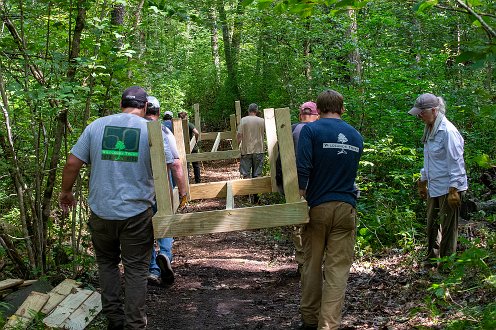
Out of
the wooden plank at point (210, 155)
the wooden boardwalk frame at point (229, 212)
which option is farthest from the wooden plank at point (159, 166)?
the wooden plank at point (210, 155)

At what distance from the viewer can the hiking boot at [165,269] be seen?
700 cm

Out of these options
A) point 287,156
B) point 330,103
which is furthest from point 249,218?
point 330,103

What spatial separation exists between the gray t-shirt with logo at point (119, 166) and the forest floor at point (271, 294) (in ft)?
5.21

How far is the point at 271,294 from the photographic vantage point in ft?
22.4

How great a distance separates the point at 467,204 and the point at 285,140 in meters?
5.45

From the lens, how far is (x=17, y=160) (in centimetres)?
636

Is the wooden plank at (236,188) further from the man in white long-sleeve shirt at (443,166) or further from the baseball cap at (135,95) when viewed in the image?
the man in white long-sleeve shirt at (443,166)

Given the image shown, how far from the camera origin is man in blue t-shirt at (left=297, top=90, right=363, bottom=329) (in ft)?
15.5

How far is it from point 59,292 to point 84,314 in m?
0.50

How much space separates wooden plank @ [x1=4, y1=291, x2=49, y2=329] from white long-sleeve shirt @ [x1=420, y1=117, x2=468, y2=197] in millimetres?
4386

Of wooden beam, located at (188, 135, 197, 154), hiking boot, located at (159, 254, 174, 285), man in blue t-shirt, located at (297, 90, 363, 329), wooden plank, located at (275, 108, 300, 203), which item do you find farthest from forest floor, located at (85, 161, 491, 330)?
wooden beam, located at (188, 135, 197, 154)

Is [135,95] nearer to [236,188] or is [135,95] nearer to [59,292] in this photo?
[236,188]

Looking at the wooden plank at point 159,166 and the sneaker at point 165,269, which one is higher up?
the wooden plank at point 159,166

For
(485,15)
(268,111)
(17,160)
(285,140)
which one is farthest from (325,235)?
(17,160)
